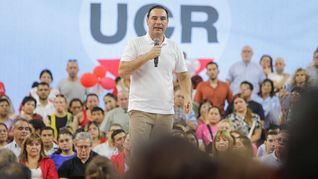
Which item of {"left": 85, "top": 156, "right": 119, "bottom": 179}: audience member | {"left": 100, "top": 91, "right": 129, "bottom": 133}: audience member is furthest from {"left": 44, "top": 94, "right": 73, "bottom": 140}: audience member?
{"left": 85, "top": 156, "right": 119, "bottom": 179}: audience member

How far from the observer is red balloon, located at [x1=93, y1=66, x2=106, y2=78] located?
12750 mm

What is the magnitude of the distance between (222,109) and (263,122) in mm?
721

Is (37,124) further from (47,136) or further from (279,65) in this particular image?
(279,65)

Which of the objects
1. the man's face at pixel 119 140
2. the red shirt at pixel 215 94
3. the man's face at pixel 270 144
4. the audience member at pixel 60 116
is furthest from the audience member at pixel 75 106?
the man's face at pixel 270 144

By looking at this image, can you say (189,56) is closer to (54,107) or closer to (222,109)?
(222,109)

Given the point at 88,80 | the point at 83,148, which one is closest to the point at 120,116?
the point at 88,80

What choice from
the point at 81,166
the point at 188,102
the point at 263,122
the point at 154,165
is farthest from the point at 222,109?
the point at 154,165

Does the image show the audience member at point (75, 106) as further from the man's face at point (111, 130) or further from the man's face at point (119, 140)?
the man's face at point (119, 140)

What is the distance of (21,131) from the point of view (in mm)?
9906

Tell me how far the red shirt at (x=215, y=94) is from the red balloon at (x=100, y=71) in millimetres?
1628

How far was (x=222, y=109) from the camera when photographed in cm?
1185

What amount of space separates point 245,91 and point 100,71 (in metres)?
2.30

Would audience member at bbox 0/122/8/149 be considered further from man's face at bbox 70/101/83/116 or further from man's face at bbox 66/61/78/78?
man's face at bbox 66/61/78/78

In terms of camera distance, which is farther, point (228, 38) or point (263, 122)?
point (228, 38)
